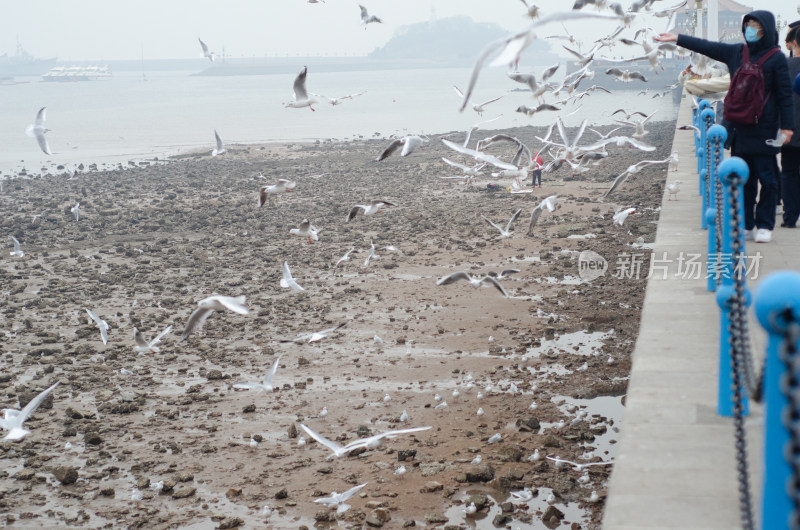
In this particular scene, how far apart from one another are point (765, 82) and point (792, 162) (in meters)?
1.00

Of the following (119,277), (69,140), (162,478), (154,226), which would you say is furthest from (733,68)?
(69,140)

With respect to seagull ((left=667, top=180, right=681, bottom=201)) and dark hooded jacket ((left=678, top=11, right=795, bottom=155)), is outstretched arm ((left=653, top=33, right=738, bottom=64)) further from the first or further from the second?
seagull ((left=667, top=180, right=681, bottom=201))

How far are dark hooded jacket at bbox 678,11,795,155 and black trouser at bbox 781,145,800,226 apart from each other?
442mm

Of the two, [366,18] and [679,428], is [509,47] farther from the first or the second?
[366,18]

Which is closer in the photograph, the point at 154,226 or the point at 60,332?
the point at 60,332

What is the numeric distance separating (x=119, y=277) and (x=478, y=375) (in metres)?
6.18

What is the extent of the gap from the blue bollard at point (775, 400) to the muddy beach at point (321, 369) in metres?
2.55

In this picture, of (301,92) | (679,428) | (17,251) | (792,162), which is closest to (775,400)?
(679,428)

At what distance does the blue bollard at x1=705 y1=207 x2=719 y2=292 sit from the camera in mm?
5247

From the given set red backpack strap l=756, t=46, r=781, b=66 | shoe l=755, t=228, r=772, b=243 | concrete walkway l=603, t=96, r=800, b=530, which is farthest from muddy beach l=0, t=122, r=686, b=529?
red backpack strap l=756, t=46, r=781, b=66

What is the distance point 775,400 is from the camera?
1823 mm

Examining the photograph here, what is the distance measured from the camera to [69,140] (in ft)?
144

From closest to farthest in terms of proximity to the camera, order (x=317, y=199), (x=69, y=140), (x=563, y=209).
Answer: (x=563, y=209)
(x=317, y=199)
(x=69, y=140)

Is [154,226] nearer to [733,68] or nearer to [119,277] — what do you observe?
[119,277]
